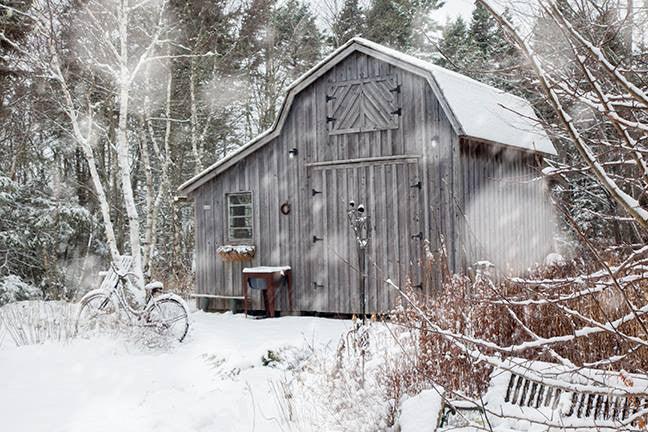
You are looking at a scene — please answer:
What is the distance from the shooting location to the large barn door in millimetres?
10297

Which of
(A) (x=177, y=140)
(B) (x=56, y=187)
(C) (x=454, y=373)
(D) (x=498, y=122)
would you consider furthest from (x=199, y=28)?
(C) (x=454, y=373)

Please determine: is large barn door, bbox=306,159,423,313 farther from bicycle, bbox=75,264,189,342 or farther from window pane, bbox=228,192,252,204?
bicycle, bbox=75,264,189,342

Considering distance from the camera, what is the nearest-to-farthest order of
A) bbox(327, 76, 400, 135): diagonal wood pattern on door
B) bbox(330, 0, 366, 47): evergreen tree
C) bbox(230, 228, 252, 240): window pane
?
bbox(327, 76, 400, 135): diagonal wood pattern on door
bbox(230, 228, 252, 240): window pane
bbox(330, 0, 366, 47): evergreen tree

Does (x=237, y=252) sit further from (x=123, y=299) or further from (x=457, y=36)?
(x=457, y=36)

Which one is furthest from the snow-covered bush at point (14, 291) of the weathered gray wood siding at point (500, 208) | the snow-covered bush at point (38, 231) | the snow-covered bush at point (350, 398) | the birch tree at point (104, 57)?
the snow-covered bush at point (350, 398)

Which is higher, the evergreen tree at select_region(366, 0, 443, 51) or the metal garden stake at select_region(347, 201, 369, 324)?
the evergreen tree at select_region(366, 0, 443, 51)

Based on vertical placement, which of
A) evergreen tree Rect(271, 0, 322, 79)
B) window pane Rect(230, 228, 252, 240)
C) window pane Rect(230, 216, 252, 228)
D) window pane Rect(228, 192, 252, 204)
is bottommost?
window pane Rect(230, 228, 252, 240)

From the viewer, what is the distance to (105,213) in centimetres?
1166

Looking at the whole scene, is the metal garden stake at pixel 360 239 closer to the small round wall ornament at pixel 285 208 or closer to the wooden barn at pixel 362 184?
the wooden barn at pixel 362 184

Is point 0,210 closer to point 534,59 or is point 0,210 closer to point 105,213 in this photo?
point 105,213

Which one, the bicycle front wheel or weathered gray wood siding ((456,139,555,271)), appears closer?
the bicycle front wheel

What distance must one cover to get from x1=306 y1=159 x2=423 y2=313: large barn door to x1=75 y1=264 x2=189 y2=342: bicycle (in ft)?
9.53

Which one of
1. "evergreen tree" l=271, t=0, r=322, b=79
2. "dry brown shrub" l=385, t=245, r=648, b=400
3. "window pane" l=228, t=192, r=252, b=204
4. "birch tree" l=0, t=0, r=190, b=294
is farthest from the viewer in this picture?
"evergreen tree" l=271, t=0, r=322, b=79

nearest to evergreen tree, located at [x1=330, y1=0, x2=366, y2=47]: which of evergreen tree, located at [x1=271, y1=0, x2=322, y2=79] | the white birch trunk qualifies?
evergreen tree, located at [x1=271, y1=0, x2=322, y2=79]
